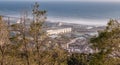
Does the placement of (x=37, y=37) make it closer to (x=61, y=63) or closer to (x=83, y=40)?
(x=61, y=63)

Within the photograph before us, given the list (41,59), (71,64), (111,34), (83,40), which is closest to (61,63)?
(41,59)

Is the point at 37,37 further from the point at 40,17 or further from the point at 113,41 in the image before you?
the point at 113,41

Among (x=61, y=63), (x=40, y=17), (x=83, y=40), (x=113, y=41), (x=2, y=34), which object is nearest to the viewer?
(x=113, y=41)

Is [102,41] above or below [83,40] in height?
above

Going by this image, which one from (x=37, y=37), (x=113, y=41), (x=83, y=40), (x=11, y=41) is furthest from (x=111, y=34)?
(x=83, y=40)

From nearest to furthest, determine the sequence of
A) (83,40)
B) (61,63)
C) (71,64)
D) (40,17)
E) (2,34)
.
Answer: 1. (2,34)
2. (40,17)
3. (61,63)
4. (71,64)
5. (83,40)

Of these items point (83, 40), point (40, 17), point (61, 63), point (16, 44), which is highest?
point (40, 17)

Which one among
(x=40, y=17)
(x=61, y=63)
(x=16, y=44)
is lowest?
(x=61, y=63)

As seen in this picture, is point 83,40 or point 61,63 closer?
point 61,63

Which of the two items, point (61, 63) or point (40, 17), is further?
point (61, 63)
